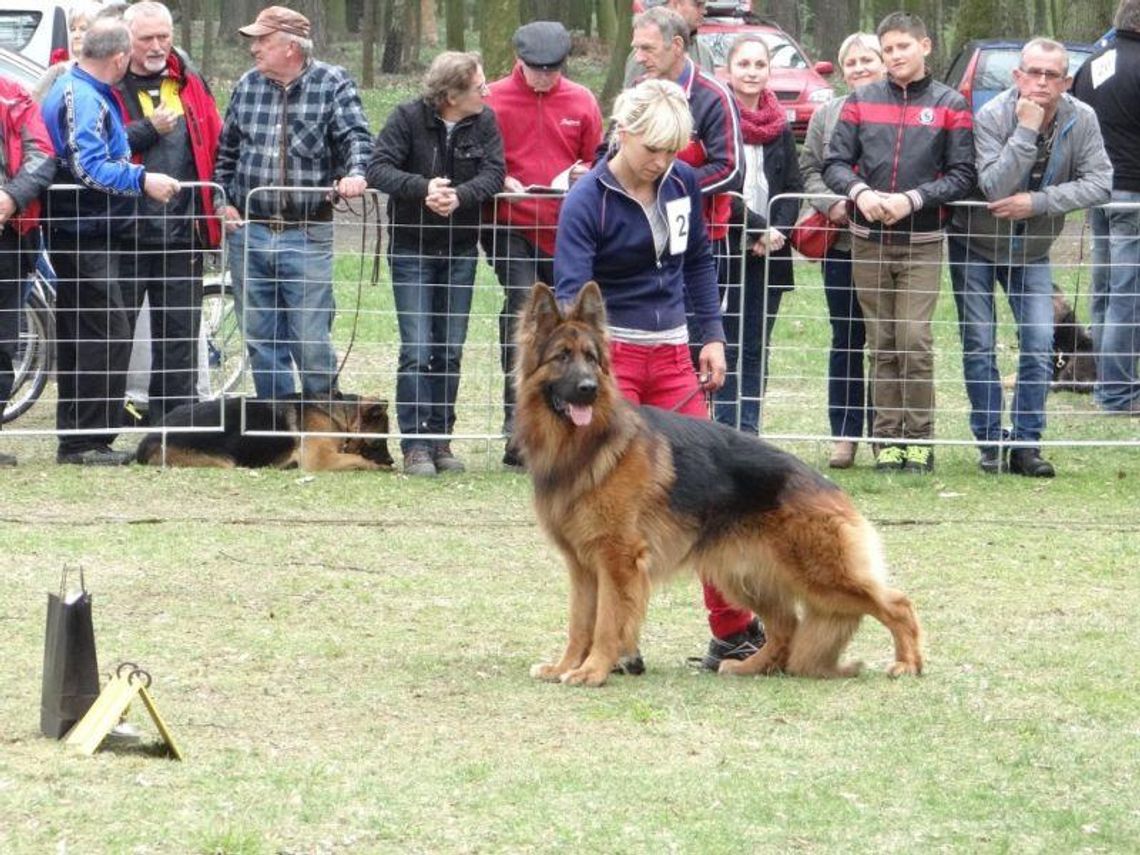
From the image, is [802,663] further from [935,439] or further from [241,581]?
[935,439]

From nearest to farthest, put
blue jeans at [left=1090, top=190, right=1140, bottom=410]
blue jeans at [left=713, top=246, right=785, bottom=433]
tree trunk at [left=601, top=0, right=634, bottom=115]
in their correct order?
blue jeans at [left=713, top=246, right=785, bottom=433] < blue jeans at [left=1090, top=190, right=1140, bottom=410] < tree trunk at [left=601, top=0, right=634, bottom=115]

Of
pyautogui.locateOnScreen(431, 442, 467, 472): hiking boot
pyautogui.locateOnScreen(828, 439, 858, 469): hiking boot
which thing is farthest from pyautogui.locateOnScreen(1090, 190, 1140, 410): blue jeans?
pyautogui.locateOnScreen(431, 442, 467, 472): hiking boot

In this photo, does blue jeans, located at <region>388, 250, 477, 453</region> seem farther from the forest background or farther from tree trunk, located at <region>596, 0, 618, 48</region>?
tree trunk, located at <region>596, 0, 618, 48</region>

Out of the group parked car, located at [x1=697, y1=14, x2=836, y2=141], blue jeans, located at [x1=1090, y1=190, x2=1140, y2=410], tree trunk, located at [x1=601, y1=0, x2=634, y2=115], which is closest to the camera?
blue jeans, located at [x1=1090, y1=190, x2=1140, y2=410]

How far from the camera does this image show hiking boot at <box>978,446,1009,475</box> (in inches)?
428

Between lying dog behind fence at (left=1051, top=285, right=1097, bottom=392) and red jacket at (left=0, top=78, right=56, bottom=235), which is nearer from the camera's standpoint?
red jacket at (left=0, top=78, right=56, bottom=235)

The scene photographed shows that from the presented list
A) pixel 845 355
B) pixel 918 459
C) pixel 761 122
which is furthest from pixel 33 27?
pixel 918 459

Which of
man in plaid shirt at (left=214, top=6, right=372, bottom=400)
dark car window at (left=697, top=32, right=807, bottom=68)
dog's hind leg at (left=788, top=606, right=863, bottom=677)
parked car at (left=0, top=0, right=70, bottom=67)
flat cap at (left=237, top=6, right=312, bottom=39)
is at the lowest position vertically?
dog's hind leg at (left=788, top=606, right=863, bottom=677)

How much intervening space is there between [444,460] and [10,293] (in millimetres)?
2625

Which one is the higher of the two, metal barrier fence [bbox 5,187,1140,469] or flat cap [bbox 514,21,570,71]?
flat cap [bbox 514,21,570,71]

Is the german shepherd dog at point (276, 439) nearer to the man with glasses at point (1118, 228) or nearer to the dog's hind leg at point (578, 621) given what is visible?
the dog's hind leg at point (578, 621)

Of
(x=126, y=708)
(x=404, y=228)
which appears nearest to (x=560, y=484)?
(x=126, y=708)

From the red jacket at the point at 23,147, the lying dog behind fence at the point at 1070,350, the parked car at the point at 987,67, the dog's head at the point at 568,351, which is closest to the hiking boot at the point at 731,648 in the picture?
the dog's head at the point at 568,351

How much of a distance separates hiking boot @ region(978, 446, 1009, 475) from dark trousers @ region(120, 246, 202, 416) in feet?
15.3
